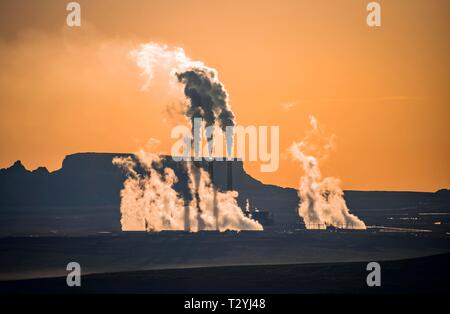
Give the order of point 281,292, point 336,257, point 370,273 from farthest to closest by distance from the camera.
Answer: point 336,257
point 370,273
point 281,292

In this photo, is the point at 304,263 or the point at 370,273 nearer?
the point at 370,273

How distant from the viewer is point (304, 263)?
6585 inches

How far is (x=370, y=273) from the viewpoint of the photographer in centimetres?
14375

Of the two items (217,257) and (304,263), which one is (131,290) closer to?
(304,263)
